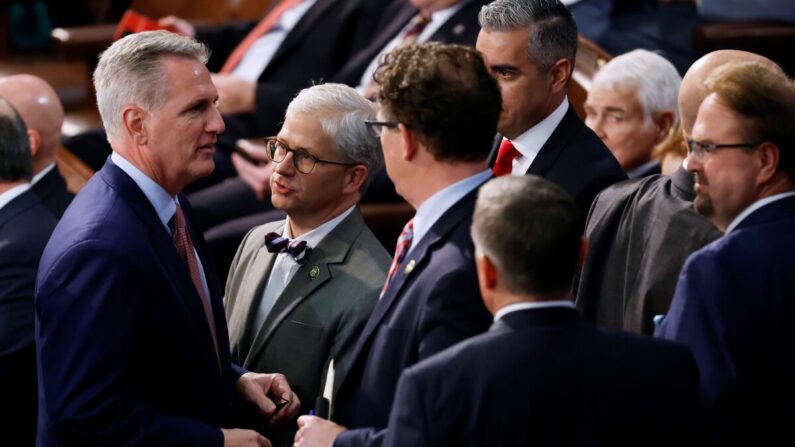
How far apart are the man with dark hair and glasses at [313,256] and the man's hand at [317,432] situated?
0.33 meters

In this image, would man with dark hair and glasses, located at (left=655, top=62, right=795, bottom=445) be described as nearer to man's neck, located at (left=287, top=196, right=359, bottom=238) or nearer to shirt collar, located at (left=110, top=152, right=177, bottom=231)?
man's neck, located at (left=287, top=196, right=359, bottom=238)

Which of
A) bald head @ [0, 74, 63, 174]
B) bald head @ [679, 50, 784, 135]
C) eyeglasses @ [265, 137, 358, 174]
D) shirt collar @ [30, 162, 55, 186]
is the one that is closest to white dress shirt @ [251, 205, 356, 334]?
eyeglasses @ [265, 137, 358, 174]

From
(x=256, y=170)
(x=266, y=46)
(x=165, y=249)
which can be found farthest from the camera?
(x=266, y=46)

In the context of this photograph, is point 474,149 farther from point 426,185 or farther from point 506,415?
point 506,415

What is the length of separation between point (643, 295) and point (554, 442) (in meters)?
0.81

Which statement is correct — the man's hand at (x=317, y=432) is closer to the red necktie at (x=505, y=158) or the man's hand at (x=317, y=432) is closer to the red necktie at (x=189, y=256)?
the red necktie at (x=189, y=256)

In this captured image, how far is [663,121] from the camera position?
3.90m

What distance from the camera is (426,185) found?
2.15m

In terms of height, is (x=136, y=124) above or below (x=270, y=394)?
above

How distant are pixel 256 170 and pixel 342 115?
1.82 meters

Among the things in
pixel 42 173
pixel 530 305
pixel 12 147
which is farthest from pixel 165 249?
pixel 42 173

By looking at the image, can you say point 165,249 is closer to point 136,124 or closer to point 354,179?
point 136,124

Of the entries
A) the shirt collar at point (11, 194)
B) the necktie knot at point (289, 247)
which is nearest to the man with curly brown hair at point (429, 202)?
the necktie knot at point (289, 247)

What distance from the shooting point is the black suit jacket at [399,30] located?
14.0ft
